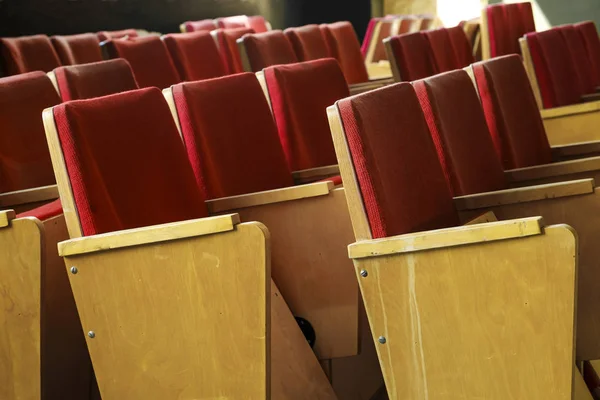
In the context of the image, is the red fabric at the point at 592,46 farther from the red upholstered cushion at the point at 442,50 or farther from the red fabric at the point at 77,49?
the red fabric at the point at 77,49

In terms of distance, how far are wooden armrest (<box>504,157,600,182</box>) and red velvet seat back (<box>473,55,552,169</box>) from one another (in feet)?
0.30

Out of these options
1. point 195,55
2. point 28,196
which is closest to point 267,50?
point 195,55

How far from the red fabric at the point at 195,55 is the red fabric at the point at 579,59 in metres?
0.70

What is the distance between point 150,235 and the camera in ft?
2.74

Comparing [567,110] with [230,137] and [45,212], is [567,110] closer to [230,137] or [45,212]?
[230,137]

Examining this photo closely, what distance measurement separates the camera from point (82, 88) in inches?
50.9

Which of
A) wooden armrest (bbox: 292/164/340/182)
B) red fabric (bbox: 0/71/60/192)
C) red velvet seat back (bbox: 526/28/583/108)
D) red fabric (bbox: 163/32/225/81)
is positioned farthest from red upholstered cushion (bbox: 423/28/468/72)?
red fabric (bbox: 0/71/60/192)

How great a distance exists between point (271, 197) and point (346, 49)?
1528 mm

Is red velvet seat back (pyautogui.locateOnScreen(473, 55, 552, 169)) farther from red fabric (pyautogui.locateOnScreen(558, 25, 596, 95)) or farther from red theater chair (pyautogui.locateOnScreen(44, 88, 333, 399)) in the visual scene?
red fabric (pyautogui.locateOnScreen(558, 25, 596, 95))

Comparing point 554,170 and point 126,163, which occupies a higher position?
point 126,163

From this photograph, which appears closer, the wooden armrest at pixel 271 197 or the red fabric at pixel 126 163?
the red fabric at pixel 126 163

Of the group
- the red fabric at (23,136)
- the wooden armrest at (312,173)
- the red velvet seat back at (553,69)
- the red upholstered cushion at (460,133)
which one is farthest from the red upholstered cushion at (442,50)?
the red fabric at (23,136)

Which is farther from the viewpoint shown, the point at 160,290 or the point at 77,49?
the point at 77,49

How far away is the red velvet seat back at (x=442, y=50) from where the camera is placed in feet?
6.63
